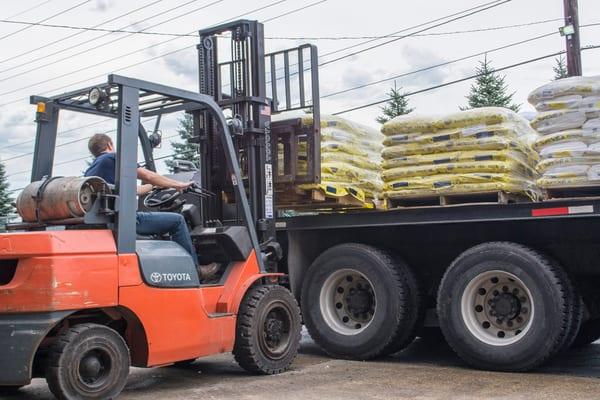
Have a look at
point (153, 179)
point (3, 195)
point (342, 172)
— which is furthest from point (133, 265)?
point (3, 195)

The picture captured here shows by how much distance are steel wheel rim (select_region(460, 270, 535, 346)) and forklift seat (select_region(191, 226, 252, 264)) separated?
2.10 m

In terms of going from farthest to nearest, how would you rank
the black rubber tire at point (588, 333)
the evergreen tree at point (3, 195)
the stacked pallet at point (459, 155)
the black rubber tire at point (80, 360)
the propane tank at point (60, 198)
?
the evergreen tree at point (3, 195), the black rubber tire at point (588, 333), the stacked pallet at point (459, 155), the propane tank at point (60, 198), the black rubber tire at point (80, 360)

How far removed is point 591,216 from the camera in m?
6.55

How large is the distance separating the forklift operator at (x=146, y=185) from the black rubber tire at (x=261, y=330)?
2.50 ft

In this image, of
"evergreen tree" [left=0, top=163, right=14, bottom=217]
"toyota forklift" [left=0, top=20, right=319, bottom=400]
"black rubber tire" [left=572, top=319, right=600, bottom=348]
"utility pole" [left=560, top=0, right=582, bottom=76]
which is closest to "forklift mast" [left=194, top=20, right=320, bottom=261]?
"toyota forklift" [left=0, top=20, right=319, bottom=400]

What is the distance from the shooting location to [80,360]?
17.1ft

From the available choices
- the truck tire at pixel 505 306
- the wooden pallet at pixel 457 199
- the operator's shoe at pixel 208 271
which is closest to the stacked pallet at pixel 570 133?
the wooden pallet at pixel 457 199

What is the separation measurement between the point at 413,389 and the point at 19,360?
300cm

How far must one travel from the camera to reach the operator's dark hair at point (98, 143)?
6074 mm

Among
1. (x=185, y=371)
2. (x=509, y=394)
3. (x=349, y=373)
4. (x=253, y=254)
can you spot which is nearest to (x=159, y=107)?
(x=253, y=254)

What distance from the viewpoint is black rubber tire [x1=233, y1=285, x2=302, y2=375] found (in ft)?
21.6

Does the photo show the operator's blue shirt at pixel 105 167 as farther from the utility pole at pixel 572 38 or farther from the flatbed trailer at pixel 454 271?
the utility pole at pixel 572 38

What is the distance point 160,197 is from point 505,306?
10.7 ft

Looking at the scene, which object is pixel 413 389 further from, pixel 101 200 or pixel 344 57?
pixel 344 57
